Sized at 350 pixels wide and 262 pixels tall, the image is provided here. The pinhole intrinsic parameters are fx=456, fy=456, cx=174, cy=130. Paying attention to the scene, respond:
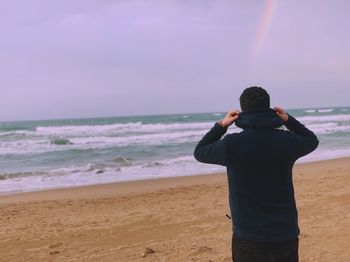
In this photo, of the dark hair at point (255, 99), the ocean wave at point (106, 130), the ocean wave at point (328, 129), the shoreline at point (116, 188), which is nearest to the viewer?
the dark hair at point (255, 99)

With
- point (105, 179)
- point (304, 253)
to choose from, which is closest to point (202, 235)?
point (304, 253)

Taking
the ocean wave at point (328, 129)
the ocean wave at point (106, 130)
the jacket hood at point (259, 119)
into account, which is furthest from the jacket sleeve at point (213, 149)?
the ocean wave at point (106, 130)

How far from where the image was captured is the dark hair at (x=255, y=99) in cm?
241

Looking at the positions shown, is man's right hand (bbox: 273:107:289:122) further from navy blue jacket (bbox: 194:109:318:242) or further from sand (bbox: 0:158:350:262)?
sand (bbox: 0:158:350:262)

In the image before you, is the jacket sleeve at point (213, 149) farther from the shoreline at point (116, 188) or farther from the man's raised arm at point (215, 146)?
the shoreline at point (116, 188)

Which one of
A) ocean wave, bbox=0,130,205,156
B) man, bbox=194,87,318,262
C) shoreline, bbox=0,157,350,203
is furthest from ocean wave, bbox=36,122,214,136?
man, bbox=194,87,318,262

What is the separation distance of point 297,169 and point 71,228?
8.44 metres

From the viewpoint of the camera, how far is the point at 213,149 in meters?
2.35

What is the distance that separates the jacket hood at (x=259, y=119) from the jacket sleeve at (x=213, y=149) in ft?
0.41

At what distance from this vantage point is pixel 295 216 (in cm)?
239

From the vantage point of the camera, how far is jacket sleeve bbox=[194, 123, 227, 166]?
232 cm

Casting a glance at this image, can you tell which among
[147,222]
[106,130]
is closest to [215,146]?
[147,222]

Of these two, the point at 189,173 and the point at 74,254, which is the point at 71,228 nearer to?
the point at 74,254

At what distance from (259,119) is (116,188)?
30.8 feet
